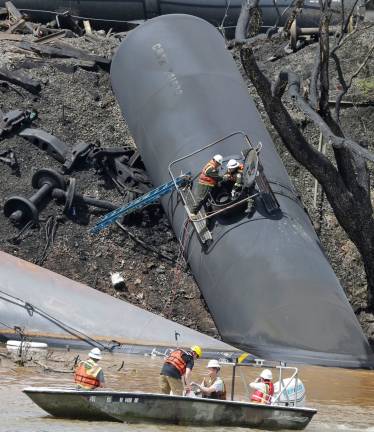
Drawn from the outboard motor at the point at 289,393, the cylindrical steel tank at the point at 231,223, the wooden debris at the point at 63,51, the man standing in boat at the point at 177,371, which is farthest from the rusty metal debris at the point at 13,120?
the outboard motor at the point at 289,393

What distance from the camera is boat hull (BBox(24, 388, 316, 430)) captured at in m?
10.6

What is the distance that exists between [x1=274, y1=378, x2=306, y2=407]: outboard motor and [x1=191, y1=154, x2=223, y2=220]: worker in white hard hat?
5.21m

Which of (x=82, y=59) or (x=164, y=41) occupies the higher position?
(x=164, y=41)

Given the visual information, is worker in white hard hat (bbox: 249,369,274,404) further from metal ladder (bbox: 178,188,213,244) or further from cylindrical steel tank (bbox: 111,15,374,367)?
metal ladder (bbox: 178,188,213,244)

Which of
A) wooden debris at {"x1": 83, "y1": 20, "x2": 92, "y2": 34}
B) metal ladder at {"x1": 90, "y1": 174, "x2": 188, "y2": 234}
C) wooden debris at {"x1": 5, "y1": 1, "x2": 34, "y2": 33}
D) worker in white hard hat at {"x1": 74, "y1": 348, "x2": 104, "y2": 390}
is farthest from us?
wooden debris at {"x1": 83, "y1": 20, "x2": 92, "y2": 34}

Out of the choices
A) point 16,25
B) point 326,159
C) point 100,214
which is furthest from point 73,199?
point 16,25

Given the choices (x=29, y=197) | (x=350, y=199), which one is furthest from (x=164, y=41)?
(x=350, y=199)

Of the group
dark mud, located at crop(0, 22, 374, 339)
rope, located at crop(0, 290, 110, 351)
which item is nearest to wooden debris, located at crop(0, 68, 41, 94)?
dark mud, located at crop(0, 22, 374, 339)

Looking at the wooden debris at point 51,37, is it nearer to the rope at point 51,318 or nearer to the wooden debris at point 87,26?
the wooden debris at point 87,26

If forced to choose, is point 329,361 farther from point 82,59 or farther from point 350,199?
point 82,59

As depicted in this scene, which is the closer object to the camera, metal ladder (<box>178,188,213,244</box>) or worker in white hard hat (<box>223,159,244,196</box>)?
worker in white hard hat (<box>223,159,244,196</box>)

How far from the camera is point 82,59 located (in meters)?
24.3

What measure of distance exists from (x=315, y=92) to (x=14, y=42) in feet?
38.5

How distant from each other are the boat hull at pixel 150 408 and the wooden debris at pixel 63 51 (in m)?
14.6
